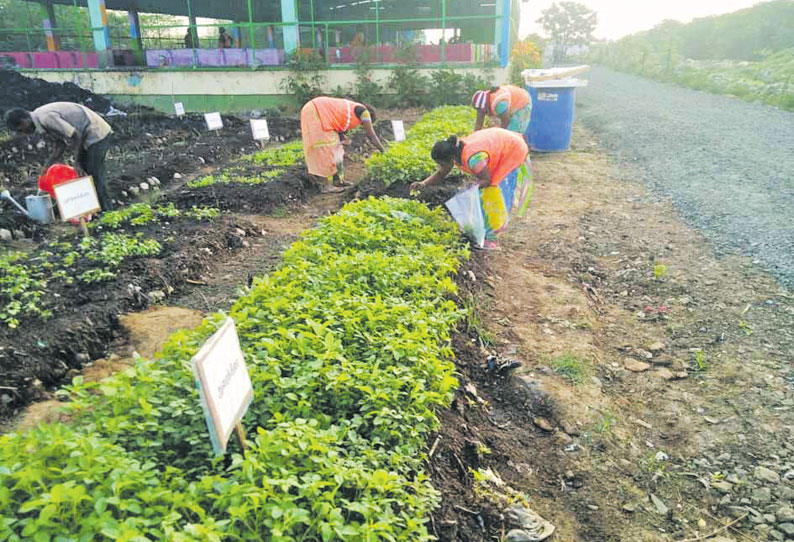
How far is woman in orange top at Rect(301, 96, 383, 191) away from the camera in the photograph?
800cm

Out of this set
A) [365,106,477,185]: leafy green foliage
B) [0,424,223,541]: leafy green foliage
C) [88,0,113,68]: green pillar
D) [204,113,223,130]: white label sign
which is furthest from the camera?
[88,0,113,68]: green pillar

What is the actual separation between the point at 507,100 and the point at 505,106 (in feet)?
0.32

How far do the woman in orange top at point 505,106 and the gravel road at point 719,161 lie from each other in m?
2.42

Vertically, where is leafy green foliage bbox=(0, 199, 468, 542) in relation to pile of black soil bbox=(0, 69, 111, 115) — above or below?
below

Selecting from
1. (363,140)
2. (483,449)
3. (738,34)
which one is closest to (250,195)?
(363,140)

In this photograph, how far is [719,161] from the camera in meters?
10.1

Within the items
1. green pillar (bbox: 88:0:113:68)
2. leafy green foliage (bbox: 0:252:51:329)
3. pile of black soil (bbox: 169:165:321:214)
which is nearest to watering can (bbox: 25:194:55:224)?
pile of black soil (bbox: 169:165:321:214)

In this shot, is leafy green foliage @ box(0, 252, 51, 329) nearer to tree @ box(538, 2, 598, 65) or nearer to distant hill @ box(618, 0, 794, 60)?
distant hill @ box(618, 0, 794, 60)

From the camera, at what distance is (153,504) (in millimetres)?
1787

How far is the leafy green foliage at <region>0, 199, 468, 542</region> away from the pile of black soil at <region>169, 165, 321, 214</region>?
164 inches

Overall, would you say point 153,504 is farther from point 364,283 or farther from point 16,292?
point 16,292

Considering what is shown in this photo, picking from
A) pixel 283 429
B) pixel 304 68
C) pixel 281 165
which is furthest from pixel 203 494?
pixel 304 68

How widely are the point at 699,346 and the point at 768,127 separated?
11499 millimetres

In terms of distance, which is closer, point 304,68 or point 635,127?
point 635,127
